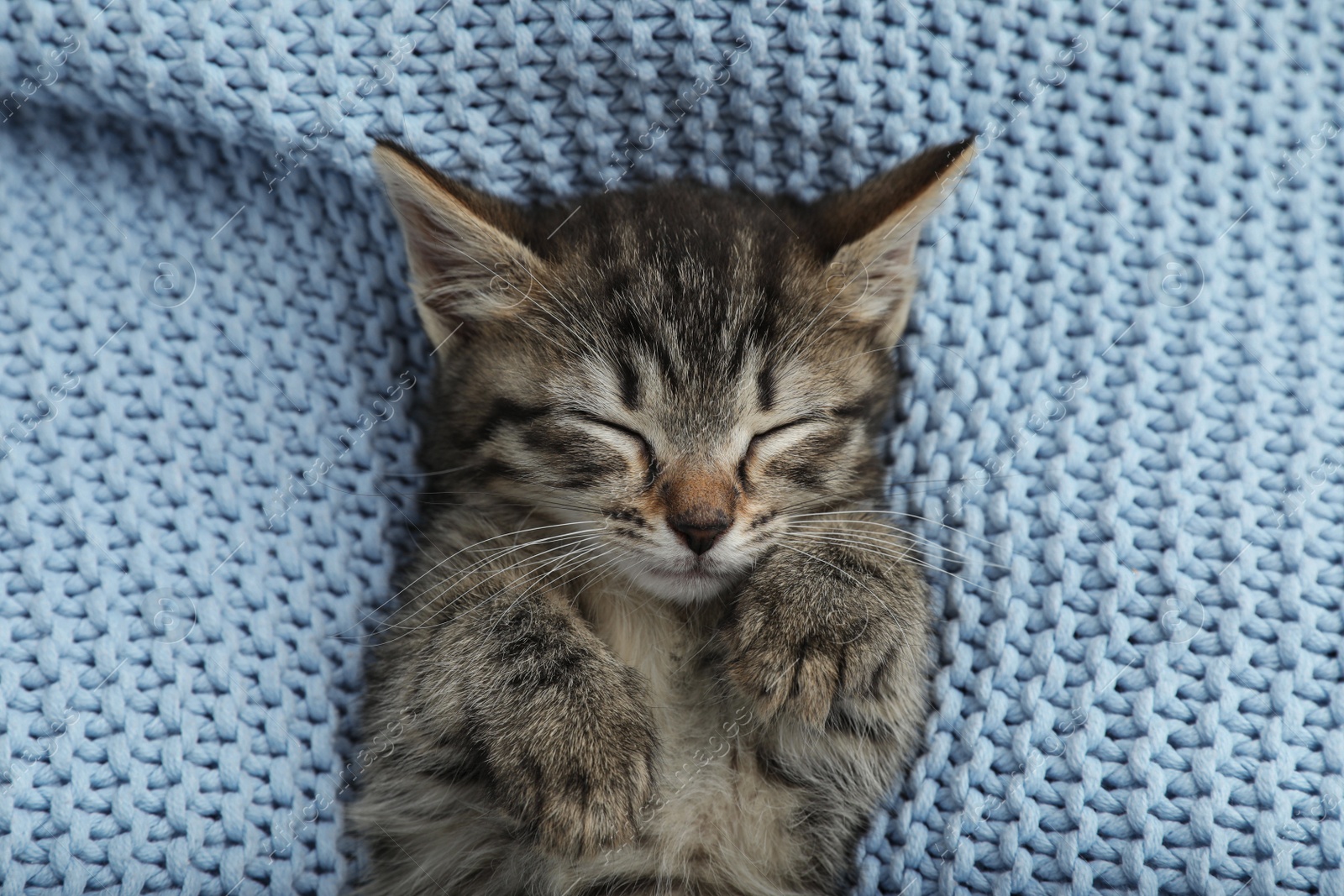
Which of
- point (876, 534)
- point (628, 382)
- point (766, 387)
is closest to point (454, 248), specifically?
point (628, 382)

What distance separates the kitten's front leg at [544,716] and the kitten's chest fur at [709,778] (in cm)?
7

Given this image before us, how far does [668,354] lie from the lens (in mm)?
1161

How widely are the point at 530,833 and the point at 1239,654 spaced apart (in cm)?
81

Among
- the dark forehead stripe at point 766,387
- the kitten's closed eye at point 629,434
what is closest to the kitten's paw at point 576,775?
the kitten's closed eye at point 629,434

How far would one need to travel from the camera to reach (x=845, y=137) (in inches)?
52.9

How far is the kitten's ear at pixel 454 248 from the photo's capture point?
1.13 meters

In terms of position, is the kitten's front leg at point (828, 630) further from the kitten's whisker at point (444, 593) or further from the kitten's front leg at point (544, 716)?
the kitten's whisker at point (444, 593)

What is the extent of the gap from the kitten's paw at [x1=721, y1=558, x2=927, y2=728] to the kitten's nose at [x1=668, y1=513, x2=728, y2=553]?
0.08 meters

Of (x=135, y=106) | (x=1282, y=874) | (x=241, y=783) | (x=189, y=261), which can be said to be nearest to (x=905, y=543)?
(x=1282, y=874)

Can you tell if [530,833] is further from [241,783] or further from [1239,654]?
[1239,654]

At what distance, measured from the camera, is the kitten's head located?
1130mm

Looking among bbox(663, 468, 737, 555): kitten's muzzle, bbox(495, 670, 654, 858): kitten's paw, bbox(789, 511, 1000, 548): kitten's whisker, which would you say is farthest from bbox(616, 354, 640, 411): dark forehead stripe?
bbox(495, 670, 654, 858): kitten's paw

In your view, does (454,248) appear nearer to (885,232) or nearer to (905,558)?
Answer: (885,232)

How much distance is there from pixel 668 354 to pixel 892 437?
0.36 meters
